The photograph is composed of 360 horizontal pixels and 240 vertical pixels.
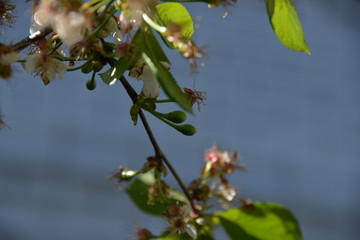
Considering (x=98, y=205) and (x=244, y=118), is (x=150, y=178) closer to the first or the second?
(x=98, y=205)

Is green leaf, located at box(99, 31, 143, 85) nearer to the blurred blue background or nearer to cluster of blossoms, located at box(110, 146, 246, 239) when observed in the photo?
cluster of blossoms, located at box(110, 146, 246, 239)

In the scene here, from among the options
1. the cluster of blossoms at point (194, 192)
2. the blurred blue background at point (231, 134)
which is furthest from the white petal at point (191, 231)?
the blurred blue background at point (231, 134)

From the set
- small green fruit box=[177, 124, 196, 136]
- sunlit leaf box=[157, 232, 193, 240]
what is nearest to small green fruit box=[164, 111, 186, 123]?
small green fruit box=[177, 124, 196, 136]

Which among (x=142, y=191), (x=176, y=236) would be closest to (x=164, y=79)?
(x=176, y=236)

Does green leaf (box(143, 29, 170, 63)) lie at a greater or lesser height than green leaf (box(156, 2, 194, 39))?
lesser

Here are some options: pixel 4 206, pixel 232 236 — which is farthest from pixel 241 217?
pixel 4 206

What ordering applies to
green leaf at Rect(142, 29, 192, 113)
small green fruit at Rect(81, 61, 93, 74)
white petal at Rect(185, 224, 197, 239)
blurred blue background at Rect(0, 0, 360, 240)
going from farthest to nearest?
1. blurred blue background at Rect(0, 0, 360, 240)
2. white petal at Rect(185, 224, 197, 239)
3. small green fruit at Rect(81, 61, 93, 74)
4. green leaf at Rect(142, 29, 192, 113)
